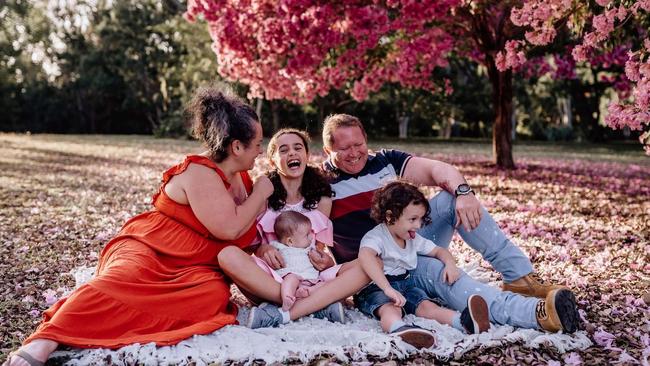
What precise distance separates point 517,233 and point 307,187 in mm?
3694

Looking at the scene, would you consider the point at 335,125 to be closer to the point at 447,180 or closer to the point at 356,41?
the point at 447,180

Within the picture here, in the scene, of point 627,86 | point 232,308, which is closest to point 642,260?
point 232,308

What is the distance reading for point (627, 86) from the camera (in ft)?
48.6

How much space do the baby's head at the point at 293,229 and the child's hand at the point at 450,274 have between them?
90 centimetres

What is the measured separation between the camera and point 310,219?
13.5 feet

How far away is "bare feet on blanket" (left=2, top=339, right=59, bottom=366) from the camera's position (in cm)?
298

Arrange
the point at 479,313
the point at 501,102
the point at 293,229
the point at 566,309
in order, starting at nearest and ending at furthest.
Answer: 1. the point at 566,309
2. the point at 479,313
3. the point at 293,229
4. the point at 501,102

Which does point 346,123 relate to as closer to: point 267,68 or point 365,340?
point 365,340

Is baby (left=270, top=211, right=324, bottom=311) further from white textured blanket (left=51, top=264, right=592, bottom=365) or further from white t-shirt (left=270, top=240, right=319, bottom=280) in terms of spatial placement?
white textured blanket (left=51, top=264, right=592, bottom=365)

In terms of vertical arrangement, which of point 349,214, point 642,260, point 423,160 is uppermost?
point 423,160

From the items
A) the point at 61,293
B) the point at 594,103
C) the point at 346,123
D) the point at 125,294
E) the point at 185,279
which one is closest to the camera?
the point at 125,294

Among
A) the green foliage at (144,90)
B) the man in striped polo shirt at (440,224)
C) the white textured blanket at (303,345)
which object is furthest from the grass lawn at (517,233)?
the green foliage at (144,90)

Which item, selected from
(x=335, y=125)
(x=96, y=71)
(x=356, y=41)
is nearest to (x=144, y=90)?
(x=96, y=71)

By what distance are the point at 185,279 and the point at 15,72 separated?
44.8 m
